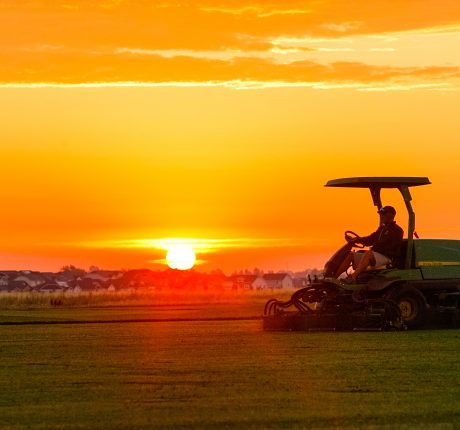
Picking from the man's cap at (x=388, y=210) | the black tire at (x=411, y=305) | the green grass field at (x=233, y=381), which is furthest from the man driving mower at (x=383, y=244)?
the green grass field at (x=233, y=381)

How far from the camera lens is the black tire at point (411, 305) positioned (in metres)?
27.9

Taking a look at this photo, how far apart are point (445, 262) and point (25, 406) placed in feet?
54.9

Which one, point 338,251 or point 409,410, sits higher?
point 338,251

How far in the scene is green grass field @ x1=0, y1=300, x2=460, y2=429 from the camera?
42.1 ft

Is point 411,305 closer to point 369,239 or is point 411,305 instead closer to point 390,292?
point 390,292

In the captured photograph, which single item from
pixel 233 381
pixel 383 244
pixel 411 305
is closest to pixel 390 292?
pixel 411 305

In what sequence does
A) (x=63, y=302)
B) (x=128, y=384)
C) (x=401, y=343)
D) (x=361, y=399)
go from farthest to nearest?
(x=63, y=302) < (x=401, y=343) < (x=128, y=384) < (x=361, y=399)

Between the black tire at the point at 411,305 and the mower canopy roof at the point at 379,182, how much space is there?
2.47m

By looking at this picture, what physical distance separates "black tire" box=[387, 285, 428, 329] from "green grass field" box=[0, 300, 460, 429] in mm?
1754

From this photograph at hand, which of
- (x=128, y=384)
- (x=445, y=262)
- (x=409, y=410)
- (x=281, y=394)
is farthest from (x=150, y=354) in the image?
(x=445, y=262)

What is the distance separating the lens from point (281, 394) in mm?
14773

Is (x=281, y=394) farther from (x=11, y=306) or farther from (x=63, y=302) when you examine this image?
(x=63, y=302)

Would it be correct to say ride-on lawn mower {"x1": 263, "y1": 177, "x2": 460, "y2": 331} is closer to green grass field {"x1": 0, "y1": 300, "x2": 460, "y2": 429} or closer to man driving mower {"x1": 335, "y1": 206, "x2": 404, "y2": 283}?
man driving mower {"x1": 335, "y1": 206, "x2": 404, "y2": 283}

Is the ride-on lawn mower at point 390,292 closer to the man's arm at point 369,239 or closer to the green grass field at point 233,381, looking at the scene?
the man's arm at point 369,239
